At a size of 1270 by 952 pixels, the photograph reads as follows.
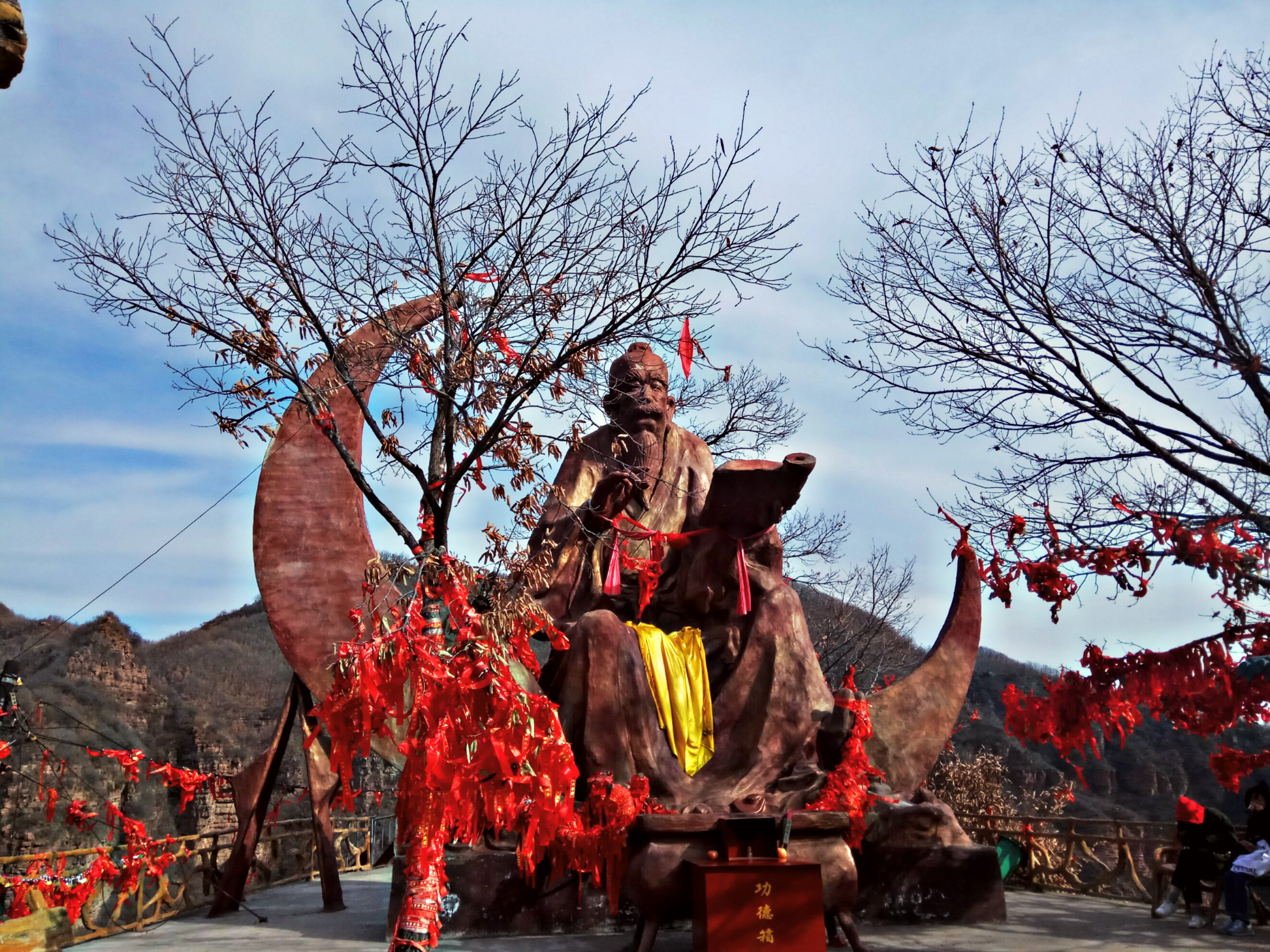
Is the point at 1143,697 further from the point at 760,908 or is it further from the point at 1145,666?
the point at 760,908

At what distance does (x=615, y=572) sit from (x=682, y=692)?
1.05 m

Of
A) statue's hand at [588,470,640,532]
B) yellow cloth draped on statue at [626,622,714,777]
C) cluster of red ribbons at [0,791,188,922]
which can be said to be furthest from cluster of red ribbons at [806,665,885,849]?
cluster of red ribbons at [0,791,188,922]

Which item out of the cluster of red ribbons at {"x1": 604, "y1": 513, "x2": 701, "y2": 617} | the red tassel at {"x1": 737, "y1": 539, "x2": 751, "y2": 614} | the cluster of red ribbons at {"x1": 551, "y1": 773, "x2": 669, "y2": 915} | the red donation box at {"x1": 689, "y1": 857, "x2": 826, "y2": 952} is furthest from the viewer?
the cluster of red ribbons at {"x1": 604, "y1": 513, "x2": 701, "y2": 617}

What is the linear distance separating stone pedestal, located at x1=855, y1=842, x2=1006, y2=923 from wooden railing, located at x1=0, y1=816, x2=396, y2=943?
10.0 ft

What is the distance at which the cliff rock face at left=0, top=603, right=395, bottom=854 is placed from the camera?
12.5 meters

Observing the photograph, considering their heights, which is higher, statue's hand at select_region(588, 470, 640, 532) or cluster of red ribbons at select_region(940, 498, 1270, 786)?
statue's hand at select_region(588, 470, 640, 532)

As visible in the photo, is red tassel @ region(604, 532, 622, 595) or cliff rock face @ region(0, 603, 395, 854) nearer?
red tassel @ region(604, 532, 622, 595)

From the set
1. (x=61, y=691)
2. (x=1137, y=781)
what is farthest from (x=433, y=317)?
(x=1137, y=781)

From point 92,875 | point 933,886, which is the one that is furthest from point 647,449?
point 92,875

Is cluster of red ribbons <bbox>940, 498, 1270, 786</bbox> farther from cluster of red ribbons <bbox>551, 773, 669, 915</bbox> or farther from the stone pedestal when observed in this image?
cluster of red ribbons <bbox>551, 773, 669, 915</bbox>

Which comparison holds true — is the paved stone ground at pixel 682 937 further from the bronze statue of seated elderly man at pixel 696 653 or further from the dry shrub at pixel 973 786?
the dry shrub at pixel 973 786

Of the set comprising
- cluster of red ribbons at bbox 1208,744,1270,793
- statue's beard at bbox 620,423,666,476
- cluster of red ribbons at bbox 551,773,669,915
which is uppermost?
statue's beard at bbox 620,423,666,476

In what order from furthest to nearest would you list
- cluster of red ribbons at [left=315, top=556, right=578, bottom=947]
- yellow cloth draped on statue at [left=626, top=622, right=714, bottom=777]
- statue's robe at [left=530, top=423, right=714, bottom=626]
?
statue's robe at [left=530, top=423, right=714, bottom=626] < yellow cloth draped on statue at [left=626, top=622, right=714, bottom=777] < cluster of red ribbons at [left=315, top=556, right=578, bottom=947]

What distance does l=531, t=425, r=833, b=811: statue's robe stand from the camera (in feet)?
18.4
